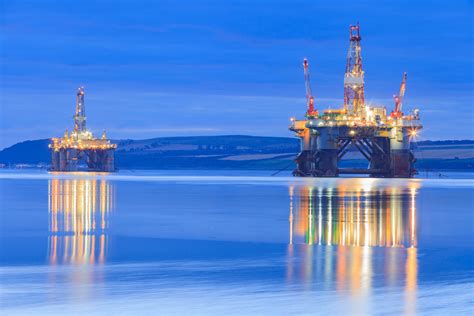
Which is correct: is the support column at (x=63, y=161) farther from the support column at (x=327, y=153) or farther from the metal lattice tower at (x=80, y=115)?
the support column at (x=327, y=153)

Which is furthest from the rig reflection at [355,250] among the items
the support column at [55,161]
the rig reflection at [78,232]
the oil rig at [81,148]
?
the support column at [55,161]

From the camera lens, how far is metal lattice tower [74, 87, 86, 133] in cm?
15312

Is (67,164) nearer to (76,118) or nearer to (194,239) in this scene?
(76,118)

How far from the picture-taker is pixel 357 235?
2094 centimetres

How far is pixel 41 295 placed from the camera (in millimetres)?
12320

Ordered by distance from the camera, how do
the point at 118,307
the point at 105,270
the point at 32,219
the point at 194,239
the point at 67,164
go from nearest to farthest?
1. the point at 118,307
2. the point at 105,270
3. the point at 194,239
4. the point at 32,219
5. the point at 67,164

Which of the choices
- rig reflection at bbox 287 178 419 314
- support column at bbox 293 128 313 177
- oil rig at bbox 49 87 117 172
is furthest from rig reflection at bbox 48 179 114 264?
oil rig at bbox 49 87 117 172

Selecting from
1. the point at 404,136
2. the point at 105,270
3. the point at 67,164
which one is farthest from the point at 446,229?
the point at 67,164

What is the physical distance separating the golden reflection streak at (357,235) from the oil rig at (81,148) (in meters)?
117

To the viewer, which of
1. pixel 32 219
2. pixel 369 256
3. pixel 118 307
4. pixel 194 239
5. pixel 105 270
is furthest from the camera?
pixel 32 219

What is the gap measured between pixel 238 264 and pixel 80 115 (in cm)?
14439

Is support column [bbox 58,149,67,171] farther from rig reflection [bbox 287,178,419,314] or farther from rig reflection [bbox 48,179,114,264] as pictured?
rig reflection [bbox 287,178,419,314]

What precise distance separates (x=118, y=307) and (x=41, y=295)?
143cm

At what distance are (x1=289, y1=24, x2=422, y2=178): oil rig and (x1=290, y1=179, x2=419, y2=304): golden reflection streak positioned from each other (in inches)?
2381
